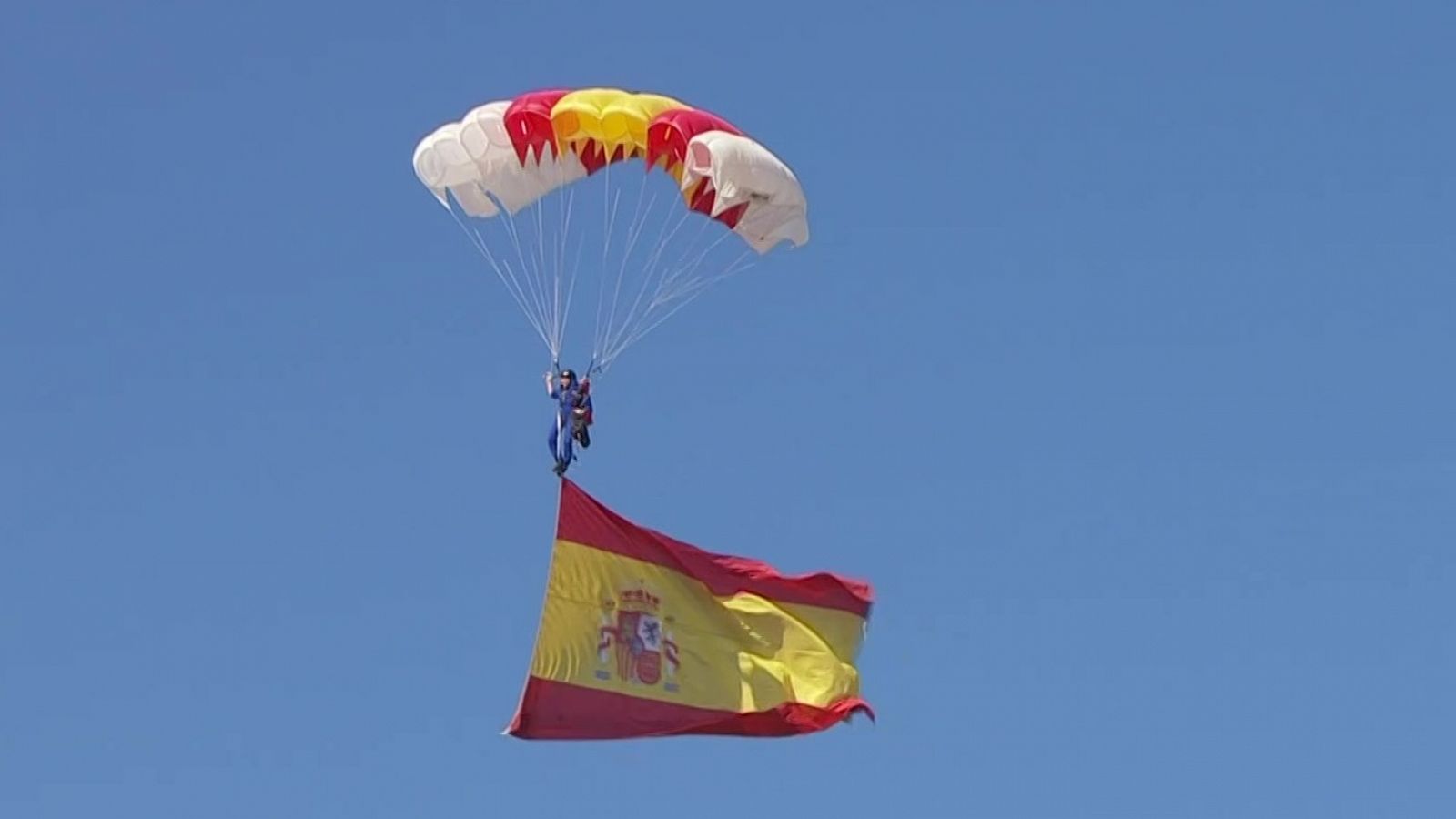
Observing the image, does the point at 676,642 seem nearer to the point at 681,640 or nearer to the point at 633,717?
the point at 681,640

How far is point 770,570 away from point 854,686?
131cm

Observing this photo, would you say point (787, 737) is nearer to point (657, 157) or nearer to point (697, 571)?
point (697, 571)

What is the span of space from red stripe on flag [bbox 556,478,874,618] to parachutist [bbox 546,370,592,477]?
0.33 m

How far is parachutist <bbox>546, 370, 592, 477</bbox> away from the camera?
1287 inches

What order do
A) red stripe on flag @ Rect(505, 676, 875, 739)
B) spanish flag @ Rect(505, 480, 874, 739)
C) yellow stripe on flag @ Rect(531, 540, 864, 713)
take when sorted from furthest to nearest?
1. yellow stripe on flag @ Rect(531, 540, 864, 713)
2. spanish flag @ Rect(505, 480, 874, 739)
3. red stripe on flag @ Rect(505, 676, 875, 739)

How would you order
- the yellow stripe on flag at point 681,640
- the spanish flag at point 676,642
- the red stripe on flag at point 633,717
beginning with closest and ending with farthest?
the red stripe on flag at point 633,717, the spanish flag at point 676,642, the yellow stripe on flag at point 681,640

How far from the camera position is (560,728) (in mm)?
31875

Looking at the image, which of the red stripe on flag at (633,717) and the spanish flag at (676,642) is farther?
the spanish flag at (676,642)

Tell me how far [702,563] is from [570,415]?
8.15 feet

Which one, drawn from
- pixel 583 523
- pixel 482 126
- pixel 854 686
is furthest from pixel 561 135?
pixel 854 686

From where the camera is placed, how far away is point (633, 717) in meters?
32.8

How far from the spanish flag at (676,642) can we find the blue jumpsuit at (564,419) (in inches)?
11.7

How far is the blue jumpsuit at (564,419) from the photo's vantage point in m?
32.7

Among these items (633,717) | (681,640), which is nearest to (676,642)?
(681,640)
